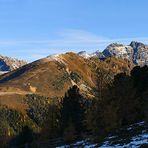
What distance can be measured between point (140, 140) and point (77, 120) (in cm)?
5496

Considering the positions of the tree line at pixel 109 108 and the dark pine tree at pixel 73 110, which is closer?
the tree line at pixel 109 108

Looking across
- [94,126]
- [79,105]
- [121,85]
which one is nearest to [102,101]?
[121,85]

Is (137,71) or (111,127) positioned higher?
(137,71)

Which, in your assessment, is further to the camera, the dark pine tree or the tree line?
the dark pine tree

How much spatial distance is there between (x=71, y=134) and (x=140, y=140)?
107ft

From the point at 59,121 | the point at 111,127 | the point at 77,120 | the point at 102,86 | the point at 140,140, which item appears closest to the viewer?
the point at 140,140

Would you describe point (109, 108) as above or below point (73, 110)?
above

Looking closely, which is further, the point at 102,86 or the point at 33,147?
the point at 102,86

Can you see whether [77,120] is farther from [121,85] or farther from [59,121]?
[121,85]

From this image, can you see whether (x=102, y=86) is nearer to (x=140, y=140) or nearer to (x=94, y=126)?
(x=94, y=126)

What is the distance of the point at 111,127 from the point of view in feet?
195

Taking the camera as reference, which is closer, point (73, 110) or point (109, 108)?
point (109, 108)

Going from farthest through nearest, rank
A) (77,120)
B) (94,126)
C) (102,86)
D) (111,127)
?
(77,120), (102,86), (111,127), (94,126)

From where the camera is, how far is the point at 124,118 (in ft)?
238
